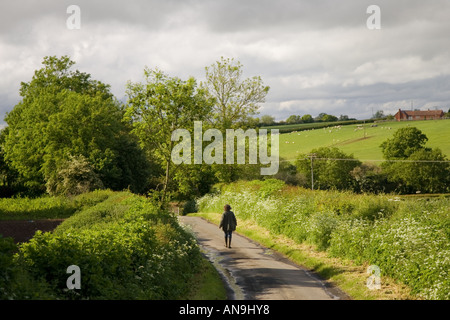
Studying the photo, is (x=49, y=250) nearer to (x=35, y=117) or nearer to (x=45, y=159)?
(x=45, y=159)

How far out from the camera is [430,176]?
86125mm

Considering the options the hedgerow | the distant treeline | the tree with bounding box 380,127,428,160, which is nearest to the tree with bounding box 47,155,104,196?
the hedgerow

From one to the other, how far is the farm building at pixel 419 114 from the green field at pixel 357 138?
73.0 ft

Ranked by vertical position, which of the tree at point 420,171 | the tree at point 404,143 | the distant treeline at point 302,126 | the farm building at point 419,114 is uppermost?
the farm building at point 419,114

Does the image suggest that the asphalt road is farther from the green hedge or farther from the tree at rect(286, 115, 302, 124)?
the tree at rect(286, 115, 302, 124)

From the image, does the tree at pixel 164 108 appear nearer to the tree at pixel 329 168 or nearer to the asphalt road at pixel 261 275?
the asphalt road at pixel 261 275

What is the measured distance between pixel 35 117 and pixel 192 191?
65.1 ft

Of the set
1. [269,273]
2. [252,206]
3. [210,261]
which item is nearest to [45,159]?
[252,206]

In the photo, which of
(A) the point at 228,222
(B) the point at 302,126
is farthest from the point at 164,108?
(B) the point at 302,126

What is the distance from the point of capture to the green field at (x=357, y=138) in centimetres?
10794

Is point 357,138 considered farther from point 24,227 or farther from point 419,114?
point 24,227

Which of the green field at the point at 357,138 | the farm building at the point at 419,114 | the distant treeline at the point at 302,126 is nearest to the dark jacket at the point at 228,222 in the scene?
the green field at the point at 357,138

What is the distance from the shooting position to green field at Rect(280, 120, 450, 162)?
354 ft

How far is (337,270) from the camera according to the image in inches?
695
